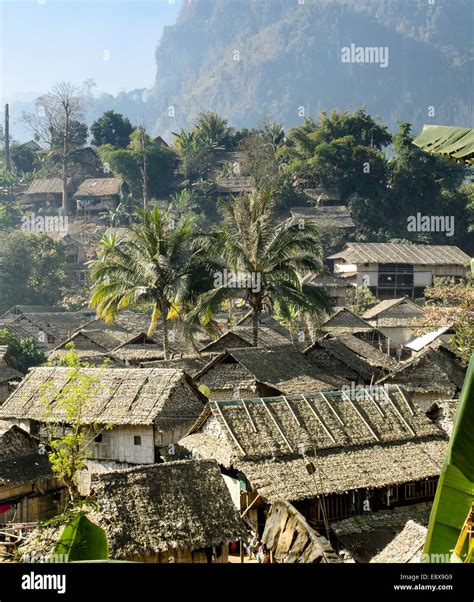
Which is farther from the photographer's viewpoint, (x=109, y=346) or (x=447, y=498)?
(x=109, y=346)

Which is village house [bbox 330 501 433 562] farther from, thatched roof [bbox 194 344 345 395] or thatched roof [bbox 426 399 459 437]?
thatched roof [bbox 194 344 345 395]

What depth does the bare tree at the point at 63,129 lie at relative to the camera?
59469mm

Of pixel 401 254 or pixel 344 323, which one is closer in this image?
pixel 344 323

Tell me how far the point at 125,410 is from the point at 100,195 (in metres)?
43.2

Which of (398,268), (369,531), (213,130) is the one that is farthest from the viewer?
(213,130)

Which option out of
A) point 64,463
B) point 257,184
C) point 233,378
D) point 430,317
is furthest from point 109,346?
point 257,184

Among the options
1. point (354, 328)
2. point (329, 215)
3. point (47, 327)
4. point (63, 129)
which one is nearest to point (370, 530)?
point (354, 328)

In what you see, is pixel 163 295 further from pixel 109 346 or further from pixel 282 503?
pixel 282 503

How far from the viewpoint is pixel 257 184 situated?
53.6 meters

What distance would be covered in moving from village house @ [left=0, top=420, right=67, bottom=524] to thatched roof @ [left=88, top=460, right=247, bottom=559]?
4049 mm

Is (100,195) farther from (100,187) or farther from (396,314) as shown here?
(396,314)

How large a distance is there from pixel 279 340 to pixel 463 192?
2981 cm

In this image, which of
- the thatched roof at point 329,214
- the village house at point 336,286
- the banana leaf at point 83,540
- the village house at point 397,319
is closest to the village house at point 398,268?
the village house at point 336,286

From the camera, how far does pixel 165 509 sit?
12.2 meters
